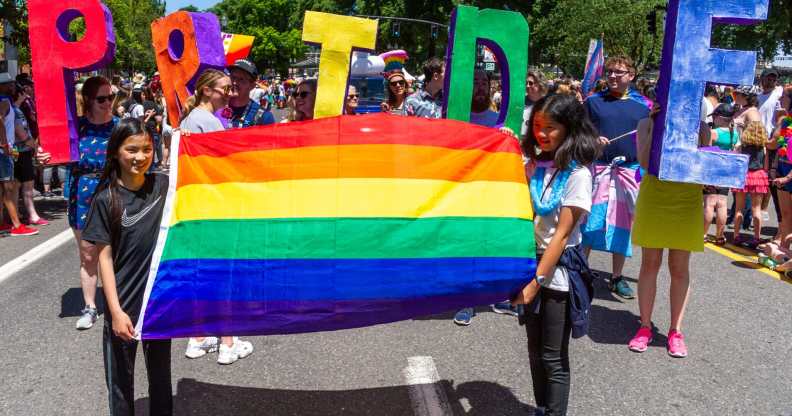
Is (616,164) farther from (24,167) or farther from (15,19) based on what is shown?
(15,19)

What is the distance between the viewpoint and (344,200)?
2.79 metres

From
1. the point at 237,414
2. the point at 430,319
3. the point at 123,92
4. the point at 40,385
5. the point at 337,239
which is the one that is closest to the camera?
the point at 337,239

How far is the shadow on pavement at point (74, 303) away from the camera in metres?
5.11

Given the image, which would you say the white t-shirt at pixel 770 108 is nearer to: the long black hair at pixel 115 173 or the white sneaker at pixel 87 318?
the white sneaker at pixel 87 318

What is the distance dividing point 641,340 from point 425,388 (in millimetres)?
1666

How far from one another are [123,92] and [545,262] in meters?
8.70

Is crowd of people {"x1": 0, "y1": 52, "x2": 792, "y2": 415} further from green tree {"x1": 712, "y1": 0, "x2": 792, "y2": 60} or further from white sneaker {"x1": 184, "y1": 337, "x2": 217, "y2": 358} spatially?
green tree {"x1": 712, "y1": 0, "x2": 792, "y2": 60}

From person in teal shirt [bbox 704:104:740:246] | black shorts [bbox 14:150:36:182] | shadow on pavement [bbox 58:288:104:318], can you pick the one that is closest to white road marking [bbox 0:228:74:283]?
shadow on pavement [bbox 58:288:104:318]

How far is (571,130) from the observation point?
9.50 feet

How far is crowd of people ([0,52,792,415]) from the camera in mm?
2791

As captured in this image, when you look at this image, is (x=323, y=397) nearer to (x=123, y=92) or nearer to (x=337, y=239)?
(x=337, y=239)

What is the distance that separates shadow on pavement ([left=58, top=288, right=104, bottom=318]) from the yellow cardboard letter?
2856 mm

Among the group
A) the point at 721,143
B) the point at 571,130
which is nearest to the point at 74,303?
the point at 571,130

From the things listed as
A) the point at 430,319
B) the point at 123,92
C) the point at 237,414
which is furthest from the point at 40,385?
the point at 123,92
